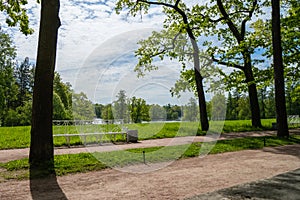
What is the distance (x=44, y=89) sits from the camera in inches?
317

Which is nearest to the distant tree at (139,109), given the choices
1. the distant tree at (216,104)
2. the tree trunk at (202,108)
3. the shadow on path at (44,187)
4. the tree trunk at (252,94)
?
the tree trunk at (202,108)

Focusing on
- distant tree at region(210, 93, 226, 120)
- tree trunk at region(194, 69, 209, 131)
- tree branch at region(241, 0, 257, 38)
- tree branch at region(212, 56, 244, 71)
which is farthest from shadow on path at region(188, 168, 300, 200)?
tree branch at region(241, 0, 257, 38)

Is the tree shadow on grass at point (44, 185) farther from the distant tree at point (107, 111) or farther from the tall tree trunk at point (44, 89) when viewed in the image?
the distant tree at point (107, 111)

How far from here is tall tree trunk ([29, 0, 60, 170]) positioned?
25.8 ft

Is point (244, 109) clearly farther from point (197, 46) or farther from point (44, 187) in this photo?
point (44, 187)

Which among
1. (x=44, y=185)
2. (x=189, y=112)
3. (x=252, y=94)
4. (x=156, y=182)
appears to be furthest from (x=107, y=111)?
(x=252, y=94)

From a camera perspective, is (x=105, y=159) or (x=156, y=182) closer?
(x=156, y=182)

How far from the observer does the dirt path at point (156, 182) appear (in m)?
5.13

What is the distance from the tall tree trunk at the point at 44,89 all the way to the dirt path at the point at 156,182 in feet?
5.23

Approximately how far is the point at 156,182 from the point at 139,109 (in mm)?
8589

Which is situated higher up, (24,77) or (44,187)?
(24,77)

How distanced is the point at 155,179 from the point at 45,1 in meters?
5.84

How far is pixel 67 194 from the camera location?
17.0 feet

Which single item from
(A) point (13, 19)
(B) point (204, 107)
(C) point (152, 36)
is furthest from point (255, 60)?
(A) point (13, 19)
